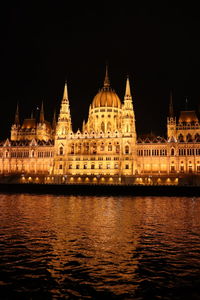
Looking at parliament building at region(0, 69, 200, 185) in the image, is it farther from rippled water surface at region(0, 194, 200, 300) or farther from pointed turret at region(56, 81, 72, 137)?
rippled water surface at region(0, 194, 200, 300)

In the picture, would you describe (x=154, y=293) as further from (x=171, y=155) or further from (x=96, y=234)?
(x=171, y=155)

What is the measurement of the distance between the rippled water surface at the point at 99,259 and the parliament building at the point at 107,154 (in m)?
60.1

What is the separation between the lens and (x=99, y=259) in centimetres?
1650

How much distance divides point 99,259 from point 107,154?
8067cm

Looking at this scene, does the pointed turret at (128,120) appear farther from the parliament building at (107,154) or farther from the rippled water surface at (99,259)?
the rippled water surface at (99,259)

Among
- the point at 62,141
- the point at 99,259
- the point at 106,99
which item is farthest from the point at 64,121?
the point at 99,259

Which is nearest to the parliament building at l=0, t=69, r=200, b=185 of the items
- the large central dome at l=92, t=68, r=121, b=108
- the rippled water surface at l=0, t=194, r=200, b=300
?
the large central dome at l=92, t=68, r=121, b=108

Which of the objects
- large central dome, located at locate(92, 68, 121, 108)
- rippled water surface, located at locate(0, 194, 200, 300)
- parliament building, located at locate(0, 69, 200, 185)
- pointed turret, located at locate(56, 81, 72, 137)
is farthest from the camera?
large central dome, located at locate(92, 68, 121, 108)

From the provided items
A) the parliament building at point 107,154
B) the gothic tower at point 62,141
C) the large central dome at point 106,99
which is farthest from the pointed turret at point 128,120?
the gothic tower at point 62,141

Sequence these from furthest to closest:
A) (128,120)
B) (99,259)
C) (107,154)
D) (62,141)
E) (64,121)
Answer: (64,121)
(62,141)
(128,120)
(107,154)
(99,259)

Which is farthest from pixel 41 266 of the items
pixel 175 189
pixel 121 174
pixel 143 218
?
pixel 121 174

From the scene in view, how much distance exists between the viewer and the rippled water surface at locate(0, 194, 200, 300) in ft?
40.9

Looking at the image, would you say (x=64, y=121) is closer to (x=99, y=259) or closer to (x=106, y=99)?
(x=106, y=99)

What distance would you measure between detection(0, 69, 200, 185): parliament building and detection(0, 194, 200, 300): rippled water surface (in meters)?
60.1
